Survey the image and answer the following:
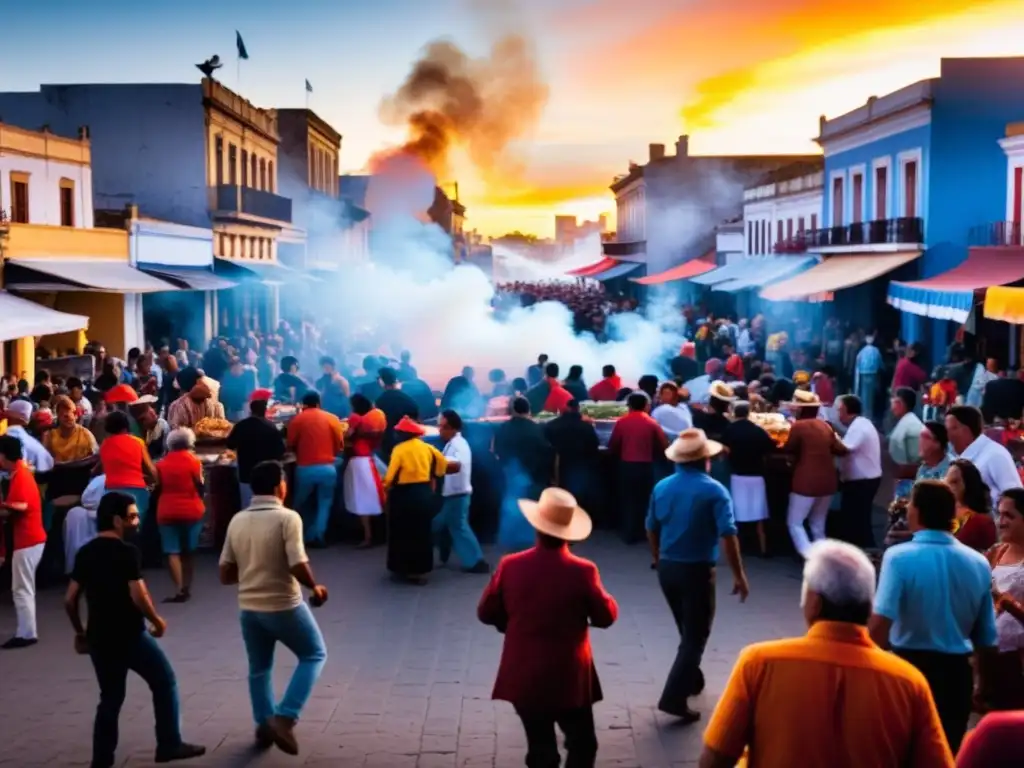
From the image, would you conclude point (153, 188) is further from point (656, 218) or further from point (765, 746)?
point (765, 746)

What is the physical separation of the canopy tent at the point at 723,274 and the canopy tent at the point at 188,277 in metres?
13.3

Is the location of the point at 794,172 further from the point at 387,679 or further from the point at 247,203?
the point at 387,679

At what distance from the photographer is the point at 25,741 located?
740cm

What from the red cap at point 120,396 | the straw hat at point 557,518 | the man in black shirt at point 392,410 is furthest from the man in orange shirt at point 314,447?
the straw hat at point 557,518

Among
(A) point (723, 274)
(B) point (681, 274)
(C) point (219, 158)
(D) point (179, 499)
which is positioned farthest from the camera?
(B) point (681, 274)

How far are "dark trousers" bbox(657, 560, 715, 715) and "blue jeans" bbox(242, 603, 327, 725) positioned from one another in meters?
2.04

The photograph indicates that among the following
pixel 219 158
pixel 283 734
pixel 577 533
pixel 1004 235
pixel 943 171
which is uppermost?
pixel 219 158

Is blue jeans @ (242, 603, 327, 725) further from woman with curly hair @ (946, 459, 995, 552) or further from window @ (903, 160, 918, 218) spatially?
window @ (903, 160, 918, 218)

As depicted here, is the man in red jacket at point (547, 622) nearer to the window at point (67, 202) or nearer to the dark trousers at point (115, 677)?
the dark trousers at point (115, 677)

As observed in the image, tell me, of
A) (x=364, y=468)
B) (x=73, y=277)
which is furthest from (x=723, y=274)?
(x=364, y=468)

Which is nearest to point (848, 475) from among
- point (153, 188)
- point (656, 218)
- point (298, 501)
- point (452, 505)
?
point (452, 505)

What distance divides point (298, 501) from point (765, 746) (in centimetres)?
901

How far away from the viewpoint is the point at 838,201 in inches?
1364

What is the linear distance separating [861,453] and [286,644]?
248 inches
